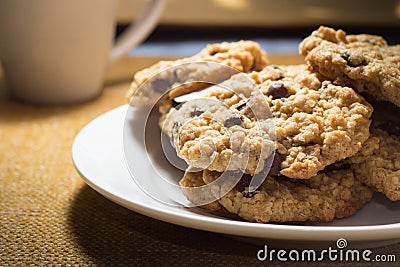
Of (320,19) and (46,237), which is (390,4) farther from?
(46,237)

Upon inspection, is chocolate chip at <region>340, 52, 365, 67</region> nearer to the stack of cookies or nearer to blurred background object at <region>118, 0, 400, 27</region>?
the stack of cookies

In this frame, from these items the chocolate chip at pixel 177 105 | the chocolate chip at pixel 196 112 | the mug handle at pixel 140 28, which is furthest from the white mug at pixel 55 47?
the chocolate chip at pixel 196 112

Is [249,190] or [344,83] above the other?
[344,83]

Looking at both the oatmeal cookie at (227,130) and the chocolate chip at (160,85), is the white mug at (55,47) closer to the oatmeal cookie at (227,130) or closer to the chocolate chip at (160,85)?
the chocolate chip at (160,85)

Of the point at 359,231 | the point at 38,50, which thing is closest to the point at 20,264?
the point at 359,231

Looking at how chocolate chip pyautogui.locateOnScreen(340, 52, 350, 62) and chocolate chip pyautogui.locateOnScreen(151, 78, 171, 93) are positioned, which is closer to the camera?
chocolate chip pyautogui.locateOnScreen(340, 52, 350, 62)

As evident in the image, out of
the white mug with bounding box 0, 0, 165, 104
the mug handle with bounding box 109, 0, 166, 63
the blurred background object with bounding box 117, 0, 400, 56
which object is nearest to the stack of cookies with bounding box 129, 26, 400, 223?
the white mug with bounding box 0, 0, 165, 104

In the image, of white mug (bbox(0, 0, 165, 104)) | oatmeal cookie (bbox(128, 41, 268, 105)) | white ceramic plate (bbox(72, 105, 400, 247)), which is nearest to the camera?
white ceramic plate (bbox(72, 105, 400, 247))
